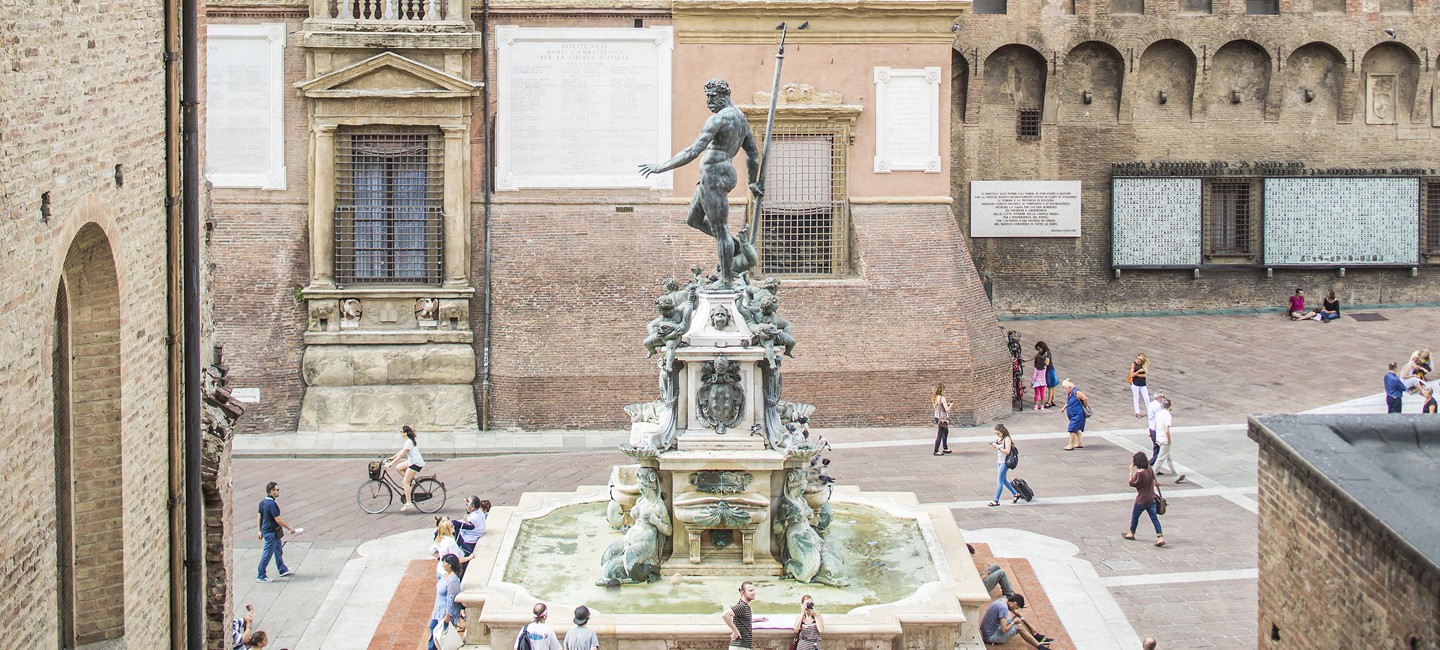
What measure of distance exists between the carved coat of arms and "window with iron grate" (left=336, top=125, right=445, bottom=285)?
12.2m

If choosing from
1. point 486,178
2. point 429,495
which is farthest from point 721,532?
point 486,178

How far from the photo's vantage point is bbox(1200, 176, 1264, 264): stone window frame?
37.6 metres

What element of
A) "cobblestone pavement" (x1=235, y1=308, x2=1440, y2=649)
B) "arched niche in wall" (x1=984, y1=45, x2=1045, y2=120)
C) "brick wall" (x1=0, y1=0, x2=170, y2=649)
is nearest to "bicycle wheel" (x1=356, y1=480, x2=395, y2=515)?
"cobblestone pavement" (x1=235, y1=308, x2=1440, y2=649)

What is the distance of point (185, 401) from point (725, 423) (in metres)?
5.37

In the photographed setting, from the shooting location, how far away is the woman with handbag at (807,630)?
15703mm

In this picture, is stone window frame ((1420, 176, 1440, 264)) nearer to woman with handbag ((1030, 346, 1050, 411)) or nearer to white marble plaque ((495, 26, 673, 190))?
woman with handbag ((1030, 346, 1050, 411))

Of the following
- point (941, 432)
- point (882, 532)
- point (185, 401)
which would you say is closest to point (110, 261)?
point (185, 401)

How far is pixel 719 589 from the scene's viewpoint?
17.6m

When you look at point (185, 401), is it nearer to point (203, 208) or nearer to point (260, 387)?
point (203, 208)

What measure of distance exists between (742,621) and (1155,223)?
23715 mm

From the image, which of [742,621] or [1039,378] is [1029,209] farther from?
[742,621]

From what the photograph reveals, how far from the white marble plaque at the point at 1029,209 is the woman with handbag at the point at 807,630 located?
22294mm

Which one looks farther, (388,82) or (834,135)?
(834,135)

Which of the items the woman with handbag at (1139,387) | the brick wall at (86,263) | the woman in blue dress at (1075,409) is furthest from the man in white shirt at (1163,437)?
the brick wall at (86,263)
